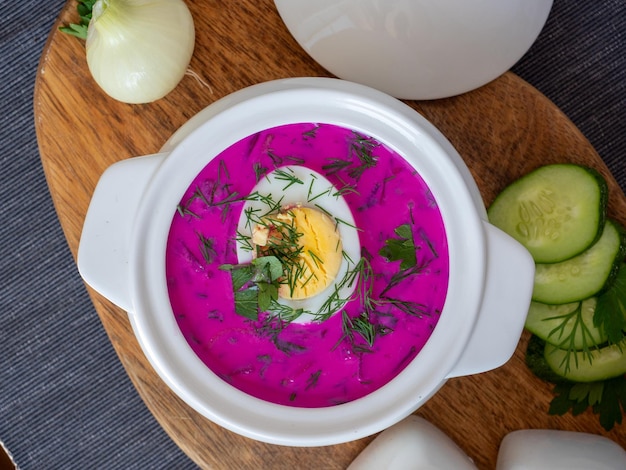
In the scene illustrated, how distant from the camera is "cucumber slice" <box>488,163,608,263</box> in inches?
36.7

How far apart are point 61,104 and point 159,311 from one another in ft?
1.13

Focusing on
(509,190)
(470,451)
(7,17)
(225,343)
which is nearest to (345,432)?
(225,343)

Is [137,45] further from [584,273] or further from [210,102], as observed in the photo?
[584,273]

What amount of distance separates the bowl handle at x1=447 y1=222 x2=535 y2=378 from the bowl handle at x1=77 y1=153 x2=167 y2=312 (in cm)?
40

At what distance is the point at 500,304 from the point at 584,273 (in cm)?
19

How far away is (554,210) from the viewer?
95 centimetres

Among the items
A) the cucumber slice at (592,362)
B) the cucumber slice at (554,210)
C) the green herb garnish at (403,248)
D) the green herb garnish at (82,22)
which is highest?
the green herb garnish at (82,22)

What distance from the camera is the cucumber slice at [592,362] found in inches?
39.2

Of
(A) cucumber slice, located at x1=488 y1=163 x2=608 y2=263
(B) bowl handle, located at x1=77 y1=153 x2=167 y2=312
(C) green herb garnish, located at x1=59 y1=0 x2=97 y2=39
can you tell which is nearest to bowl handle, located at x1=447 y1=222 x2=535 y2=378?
(A) cucumber slice, located at x1=488 y1=163 x2=608 y2=263

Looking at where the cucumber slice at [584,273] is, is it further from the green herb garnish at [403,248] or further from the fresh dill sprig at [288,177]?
the fresh dill sprig at [288,177]

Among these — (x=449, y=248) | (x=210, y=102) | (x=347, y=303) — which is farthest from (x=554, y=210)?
(x=210, y=102)

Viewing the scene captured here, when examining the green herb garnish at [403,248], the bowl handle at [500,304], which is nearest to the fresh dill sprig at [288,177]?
the green herb garnish at [403,248]

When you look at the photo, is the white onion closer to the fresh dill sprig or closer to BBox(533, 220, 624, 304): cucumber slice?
the fresh dill sprig

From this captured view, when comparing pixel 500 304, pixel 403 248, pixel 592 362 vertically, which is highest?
pixel 403 248
